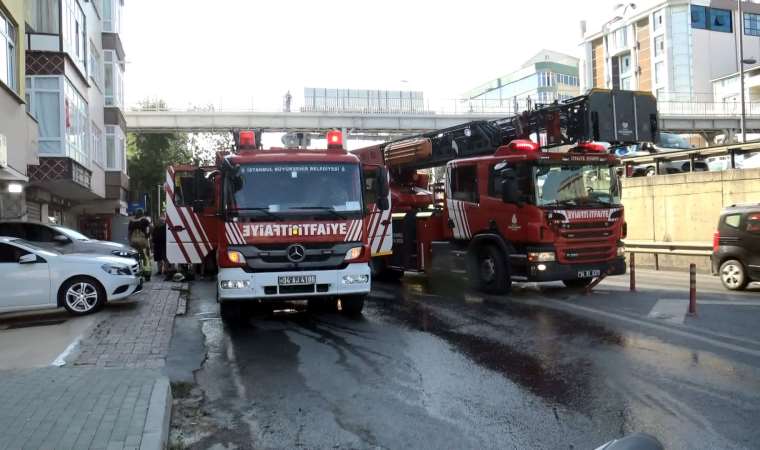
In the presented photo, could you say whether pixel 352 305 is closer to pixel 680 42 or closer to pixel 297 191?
pixel 297 191

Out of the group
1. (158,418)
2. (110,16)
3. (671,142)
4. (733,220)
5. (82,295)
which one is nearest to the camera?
(158,418)

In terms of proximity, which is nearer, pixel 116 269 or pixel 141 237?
pixel 116 269

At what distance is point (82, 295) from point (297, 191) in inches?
169

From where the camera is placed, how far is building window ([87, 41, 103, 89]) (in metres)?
26.3

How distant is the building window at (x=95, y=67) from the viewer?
86.4 feet

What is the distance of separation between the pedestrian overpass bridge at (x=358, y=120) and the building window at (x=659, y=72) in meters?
23.7

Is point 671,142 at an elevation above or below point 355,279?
above

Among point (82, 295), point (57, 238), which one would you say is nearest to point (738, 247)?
point (82, 295)

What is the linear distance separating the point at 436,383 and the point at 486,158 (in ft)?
23.0

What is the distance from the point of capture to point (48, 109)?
61.0 ft

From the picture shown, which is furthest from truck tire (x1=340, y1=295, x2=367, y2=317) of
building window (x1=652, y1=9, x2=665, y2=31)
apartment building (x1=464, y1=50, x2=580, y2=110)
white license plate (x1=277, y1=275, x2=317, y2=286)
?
apartment building (x1=464, y1=50, x2=580, y2=110)

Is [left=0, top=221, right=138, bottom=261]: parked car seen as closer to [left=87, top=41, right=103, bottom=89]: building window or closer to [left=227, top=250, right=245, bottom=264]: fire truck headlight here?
[left=227, top=250, right=245, bottom=264]: fire truck headlight

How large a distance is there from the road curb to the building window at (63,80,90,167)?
15.7m

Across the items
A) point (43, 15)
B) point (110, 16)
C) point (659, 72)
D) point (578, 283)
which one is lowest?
point (578, 283)
